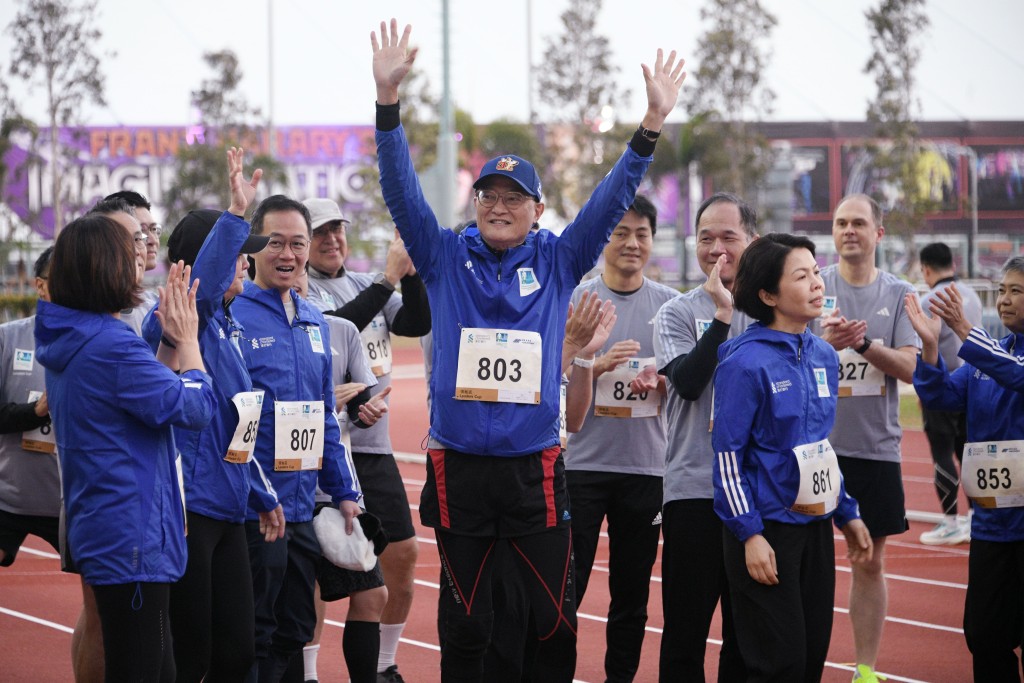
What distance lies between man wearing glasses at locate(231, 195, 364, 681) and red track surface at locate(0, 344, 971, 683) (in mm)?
1408

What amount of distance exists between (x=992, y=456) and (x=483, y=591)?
2.39m

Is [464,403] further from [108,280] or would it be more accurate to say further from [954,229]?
[954,229]

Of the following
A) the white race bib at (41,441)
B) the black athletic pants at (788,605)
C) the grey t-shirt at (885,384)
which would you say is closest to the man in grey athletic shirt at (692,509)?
the black athletic pants at (788,605)

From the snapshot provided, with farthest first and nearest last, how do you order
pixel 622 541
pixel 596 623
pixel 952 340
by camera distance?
pixel 952 340 → pixel 596 623 → pixel 622 541

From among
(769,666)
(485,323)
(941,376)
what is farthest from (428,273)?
(941,376)

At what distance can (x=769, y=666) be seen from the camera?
4711mm

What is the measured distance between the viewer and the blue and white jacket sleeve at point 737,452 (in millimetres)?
4836

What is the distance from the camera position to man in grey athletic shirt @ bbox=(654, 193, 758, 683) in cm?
555

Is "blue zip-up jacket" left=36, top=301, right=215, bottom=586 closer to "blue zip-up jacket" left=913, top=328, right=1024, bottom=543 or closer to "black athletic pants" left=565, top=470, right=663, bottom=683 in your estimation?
"black athletic pants" left=565, top=470, right=663, bottom=683

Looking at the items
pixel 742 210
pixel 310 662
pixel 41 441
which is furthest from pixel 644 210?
pixel 41 441

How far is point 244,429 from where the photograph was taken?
5004 mm

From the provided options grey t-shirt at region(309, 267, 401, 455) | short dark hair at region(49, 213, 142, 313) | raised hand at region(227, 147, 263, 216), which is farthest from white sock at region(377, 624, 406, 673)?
short dark hair at region(49, 213, 142, 313)

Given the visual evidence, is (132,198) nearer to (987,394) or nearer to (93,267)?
(93,267)

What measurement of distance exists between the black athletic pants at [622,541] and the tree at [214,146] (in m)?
35.6
